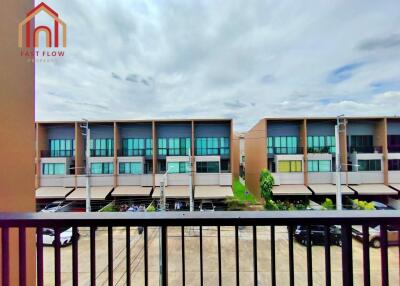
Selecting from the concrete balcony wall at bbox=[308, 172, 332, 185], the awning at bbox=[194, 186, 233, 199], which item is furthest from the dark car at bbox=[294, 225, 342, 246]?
the concrete balcony wall at bbox=[308, 172, 332, 185]

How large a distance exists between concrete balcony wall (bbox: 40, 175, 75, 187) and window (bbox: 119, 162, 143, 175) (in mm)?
2439

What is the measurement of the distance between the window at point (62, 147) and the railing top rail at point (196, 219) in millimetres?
11738

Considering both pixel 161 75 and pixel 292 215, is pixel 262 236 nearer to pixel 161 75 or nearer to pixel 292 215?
pixel 292 215

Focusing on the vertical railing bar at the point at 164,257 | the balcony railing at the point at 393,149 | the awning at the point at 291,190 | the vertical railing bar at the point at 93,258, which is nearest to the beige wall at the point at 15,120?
the vertical railing bar at the point at 93,258

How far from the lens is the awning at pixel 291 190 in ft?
32.2

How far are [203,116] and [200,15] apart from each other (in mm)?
7600

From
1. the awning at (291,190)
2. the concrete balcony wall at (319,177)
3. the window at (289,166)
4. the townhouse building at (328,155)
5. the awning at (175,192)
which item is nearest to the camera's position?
the awning at (175,192)

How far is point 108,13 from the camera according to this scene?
2.57 m

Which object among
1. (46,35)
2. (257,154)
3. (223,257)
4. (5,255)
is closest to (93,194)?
(257,154)

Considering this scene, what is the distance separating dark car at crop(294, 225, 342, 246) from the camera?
2.61 ft

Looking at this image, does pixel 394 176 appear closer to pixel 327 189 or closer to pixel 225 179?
pixel 327 189

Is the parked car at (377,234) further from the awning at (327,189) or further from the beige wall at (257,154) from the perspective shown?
the awning at (327,189)

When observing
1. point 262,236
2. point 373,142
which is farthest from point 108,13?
point 373,142

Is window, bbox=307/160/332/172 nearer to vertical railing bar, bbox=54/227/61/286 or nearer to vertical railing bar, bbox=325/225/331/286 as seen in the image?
vertical railing bar, bbox=325/225/331/286
